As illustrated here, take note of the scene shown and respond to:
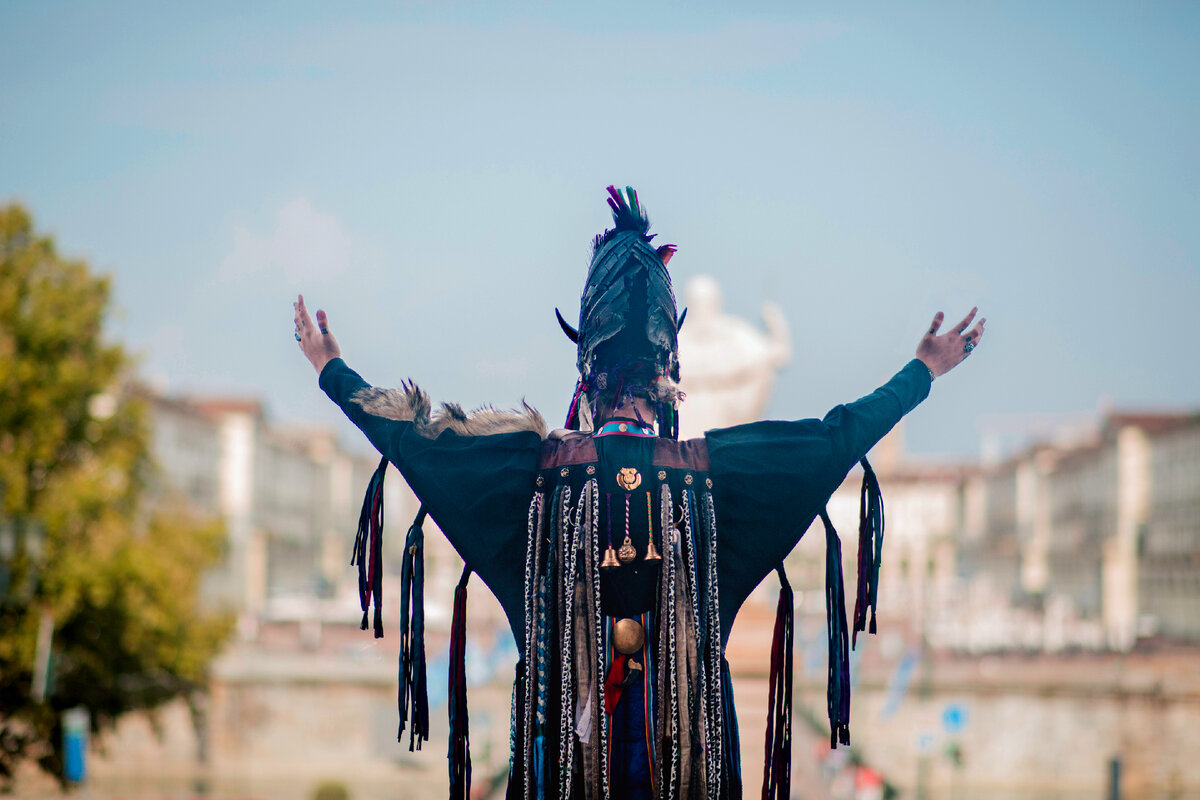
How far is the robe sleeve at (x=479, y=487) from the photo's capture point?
3303 millimetres

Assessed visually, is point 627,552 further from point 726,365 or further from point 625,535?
point 726,365

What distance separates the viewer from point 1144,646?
4409 centimetres

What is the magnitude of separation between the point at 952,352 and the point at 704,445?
635 millimetres

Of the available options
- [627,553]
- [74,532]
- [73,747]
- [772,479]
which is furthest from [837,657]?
[74,532]

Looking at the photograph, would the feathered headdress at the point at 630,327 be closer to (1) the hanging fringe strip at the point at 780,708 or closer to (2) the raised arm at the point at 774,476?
(2) the raised arm at the point at 774,476

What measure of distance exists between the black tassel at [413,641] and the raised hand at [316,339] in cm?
49

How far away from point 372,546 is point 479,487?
324 mm

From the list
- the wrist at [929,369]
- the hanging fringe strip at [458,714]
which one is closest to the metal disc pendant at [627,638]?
the hanging fringe strip at [458,714]

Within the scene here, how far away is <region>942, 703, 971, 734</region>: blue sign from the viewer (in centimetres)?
3662

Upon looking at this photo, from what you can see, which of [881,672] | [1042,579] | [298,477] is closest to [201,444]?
[298,477]

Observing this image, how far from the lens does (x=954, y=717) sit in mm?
36625

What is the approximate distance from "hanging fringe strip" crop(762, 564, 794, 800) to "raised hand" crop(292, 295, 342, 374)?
1.17 metres

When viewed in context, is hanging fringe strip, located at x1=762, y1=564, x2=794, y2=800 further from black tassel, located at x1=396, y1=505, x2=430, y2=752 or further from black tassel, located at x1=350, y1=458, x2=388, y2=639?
black tassel, located at x1=350, y1=458, x2=388, y2=639

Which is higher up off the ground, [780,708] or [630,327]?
[630,327]
